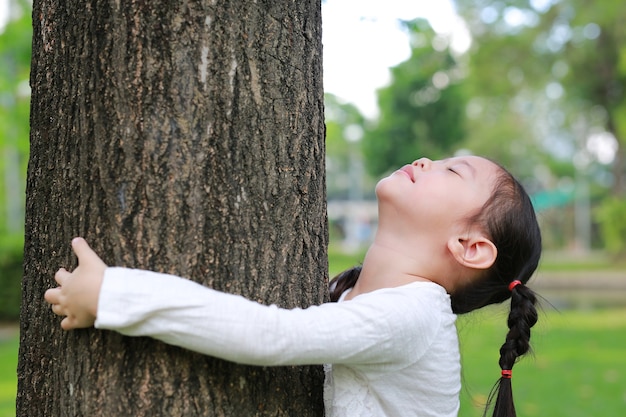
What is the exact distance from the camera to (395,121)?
2550cm

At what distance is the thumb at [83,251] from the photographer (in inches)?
61.2

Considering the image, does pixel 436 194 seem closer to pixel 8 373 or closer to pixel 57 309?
pixel 57 309

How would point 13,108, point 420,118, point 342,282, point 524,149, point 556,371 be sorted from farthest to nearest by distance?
point 524,149, point 420,118, point 13,108, point 556,371, point 342,282

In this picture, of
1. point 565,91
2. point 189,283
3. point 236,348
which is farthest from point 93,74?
point 565,91

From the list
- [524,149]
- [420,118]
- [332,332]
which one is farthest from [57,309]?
[524,149]

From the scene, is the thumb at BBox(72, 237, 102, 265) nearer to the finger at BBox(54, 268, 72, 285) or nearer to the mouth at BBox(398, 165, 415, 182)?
the finger at BBox(54, 268, 72, 285)

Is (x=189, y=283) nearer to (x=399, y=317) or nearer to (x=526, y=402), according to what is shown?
(x=399, y=317)

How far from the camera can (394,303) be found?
5.44 feet

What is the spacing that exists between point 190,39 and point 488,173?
35.1 inches

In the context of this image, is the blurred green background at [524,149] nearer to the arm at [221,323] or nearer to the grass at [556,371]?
the grass at [556,371]

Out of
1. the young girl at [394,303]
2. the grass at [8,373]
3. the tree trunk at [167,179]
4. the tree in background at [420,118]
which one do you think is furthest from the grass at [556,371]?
the tree in background at [420,118]

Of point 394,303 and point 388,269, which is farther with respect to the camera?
point 388,269

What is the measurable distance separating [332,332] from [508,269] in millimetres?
728

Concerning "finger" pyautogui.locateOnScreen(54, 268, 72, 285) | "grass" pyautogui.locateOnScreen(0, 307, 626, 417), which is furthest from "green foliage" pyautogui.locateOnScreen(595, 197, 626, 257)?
"finger" pyautogui.locateOnScreen(54, 268, 72, 285)
